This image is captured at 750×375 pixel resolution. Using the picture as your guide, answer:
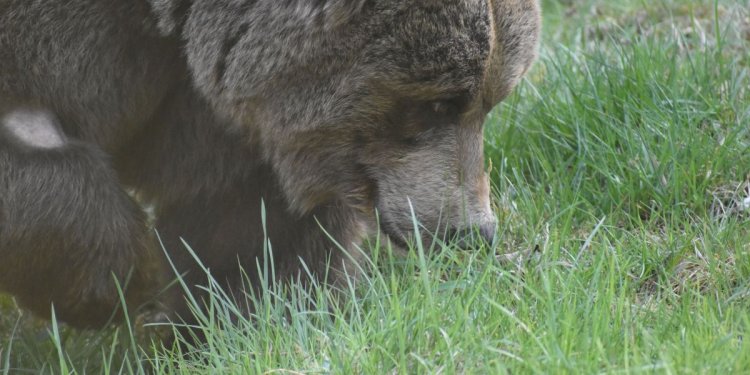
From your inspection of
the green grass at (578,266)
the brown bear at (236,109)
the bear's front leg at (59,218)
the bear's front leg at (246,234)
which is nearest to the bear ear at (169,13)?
the brown bear at (236,109)

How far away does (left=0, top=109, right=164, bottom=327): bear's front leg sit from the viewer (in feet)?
13.4

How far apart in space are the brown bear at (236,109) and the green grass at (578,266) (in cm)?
28

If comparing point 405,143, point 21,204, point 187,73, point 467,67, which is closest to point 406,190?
point 405,143

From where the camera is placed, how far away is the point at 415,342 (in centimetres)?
339

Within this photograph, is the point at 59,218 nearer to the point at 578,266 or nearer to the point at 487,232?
the point at 487,232

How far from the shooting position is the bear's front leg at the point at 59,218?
4.08 m

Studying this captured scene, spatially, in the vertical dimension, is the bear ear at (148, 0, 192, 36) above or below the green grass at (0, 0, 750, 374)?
above

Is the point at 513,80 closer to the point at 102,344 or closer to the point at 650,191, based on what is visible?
the point at 650,191

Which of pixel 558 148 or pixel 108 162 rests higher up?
pixel 108 162

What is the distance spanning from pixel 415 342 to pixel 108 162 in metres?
1.49

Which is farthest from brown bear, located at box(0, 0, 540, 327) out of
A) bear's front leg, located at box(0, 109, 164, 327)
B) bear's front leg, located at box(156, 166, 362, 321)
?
bear's front leg, located at box(156, 166, 362, 321)

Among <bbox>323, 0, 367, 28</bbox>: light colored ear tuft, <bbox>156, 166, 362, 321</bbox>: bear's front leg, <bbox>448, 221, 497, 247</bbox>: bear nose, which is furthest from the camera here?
<bbox>156, 166, 362, 321</bbox>: bear's front leg

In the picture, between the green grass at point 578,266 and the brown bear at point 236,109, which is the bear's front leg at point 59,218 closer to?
Result: the brown bear at point 236,109

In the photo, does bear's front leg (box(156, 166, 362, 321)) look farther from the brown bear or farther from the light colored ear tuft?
the light colored ear tuft
